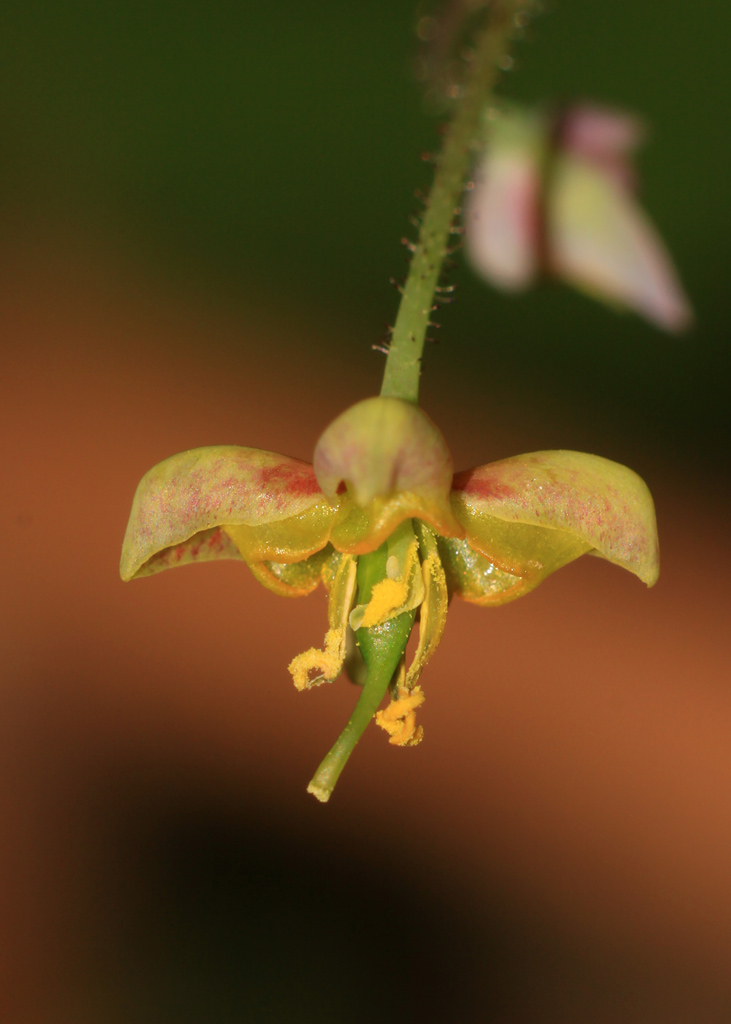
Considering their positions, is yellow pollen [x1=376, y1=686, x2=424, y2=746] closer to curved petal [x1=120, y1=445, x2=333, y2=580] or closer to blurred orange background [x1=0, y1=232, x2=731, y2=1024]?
curved petal [x1=120, y1=445, x2=333, y2=580]

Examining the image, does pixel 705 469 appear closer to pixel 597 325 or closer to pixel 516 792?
pixel 597 325

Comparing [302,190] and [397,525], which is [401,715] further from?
[302,190]

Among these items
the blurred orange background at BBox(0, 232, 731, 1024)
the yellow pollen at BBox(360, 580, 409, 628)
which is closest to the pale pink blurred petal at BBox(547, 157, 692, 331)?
the yellow pollen at BBox(360, 580, 409, 628)

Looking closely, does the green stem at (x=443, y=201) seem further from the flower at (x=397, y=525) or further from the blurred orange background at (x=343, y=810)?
the blurred orange background at (x=343, y=810)

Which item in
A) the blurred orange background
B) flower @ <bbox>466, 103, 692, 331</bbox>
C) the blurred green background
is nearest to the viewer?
flower @ <bbox>466, 103, 692, 331</bbox>

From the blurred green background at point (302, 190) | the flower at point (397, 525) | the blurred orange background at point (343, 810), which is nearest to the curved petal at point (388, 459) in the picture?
the flower at point (397, 525)

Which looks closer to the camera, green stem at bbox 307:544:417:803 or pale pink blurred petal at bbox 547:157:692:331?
green stem at bbox 307:544:417:803

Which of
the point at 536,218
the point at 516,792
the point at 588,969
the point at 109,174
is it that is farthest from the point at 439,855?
the point at 109,174
